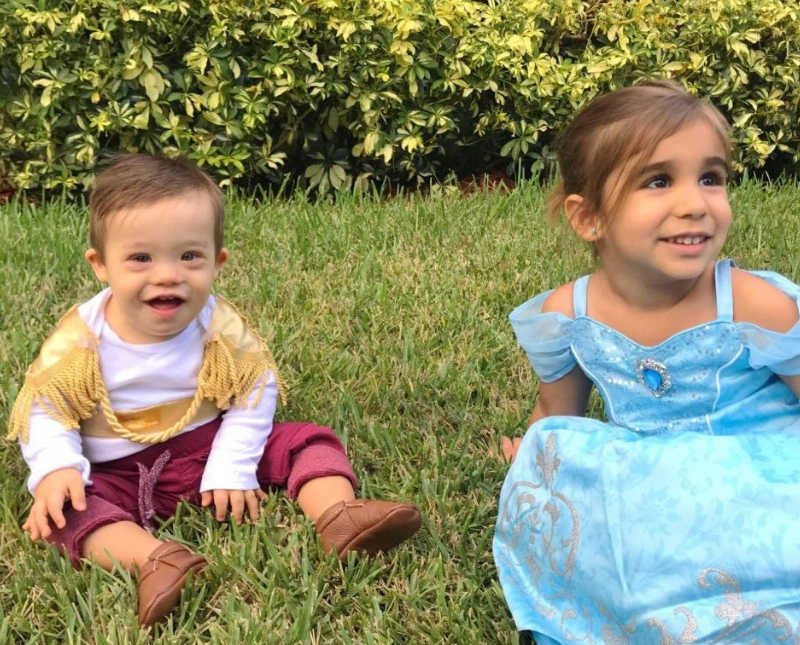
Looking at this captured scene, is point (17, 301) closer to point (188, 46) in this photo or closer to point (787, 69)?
point (188, 46)

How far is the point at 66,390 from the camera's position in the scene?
2404 millimetres

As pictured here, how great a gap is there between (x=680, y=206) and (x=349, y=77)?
10.8 ft

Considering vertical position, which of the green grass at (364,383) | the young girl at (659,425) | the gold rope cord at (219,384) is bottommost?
the green grass at (364,383)

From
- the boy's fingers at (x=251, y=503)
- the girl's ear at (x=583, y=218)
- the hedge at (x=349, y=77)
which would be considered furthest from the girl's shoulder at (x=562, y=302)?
the hedge at (x=349, y=77)

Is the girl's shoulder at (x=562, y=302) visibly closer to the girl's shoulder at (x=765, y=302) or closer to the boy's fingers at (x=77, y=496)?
the girl's shoulder at (x=765, y=302)

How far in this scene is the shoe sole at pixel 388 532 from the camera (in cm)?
218

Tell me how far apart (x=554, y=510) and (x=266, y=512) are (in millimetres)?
777

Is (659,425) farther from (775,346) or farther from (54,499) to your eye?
(54,499)

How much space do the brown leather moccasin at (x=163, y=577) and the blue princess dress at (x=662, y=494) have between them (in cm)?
70

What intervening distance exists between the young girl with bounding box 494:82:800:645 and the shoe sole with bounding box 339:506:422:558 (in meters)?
0.22

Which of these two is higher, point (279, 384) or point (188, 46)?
point (188, 46)

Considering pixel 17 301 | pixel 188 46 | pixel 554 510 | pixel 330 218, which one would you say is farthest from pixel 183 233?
pixel 188 46

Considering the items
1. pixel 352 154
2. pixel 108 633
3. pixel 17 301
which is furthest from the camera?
pixel 352 154

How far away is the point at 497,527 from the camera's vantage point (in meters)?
2.29
